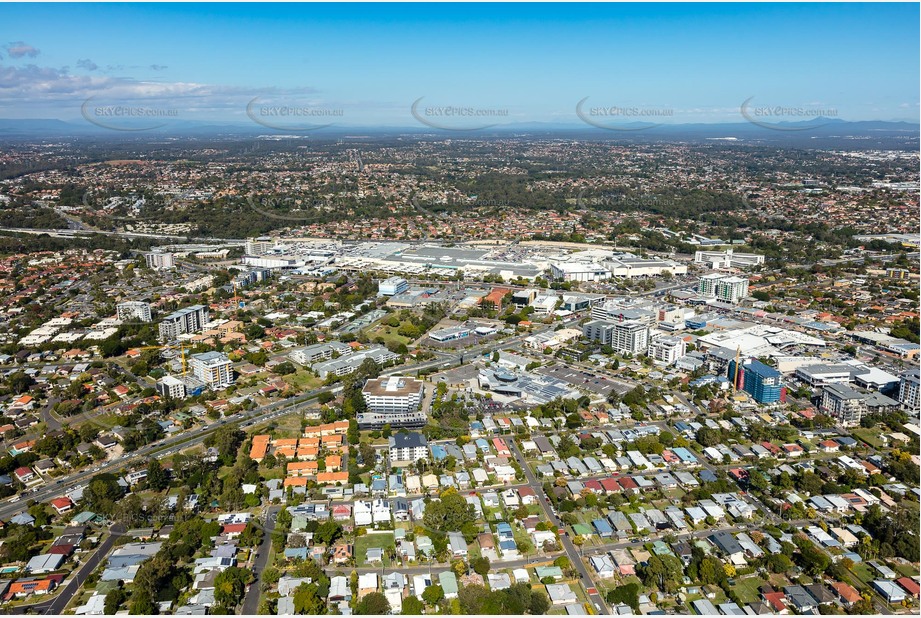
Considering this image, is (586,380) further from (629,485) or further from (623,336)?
(629,485)

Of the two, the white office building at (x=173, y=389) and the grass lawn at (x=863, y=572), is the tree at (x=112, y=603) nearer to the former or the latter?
the white office building at (x=173, y=389)

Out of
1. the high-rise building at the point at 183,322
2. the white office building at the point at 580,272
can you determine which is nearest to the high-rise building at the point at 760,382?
the white office building at the point at 580,272

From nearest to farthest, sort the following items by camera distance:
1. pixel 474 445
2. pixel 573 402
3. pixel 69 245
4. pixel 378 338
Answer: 1. pixel 474 445
2. pixel 573 402
3. pixel 378 338
4. pixel 69 245

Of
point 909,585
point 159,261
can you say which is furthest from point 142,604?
point 159,261

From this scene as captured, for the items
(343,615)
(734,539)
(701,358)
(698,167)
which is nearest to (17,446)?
(343,615)

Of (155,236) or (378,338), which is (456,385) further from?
(155,236)

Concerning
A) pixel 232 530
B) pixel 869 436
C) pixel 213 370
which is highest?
pixel 213 370

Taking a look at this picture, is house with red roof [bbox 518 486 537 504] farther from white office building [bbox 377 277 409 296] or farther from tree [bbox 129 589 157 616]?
white office building [bbox 377 277 409 296]
